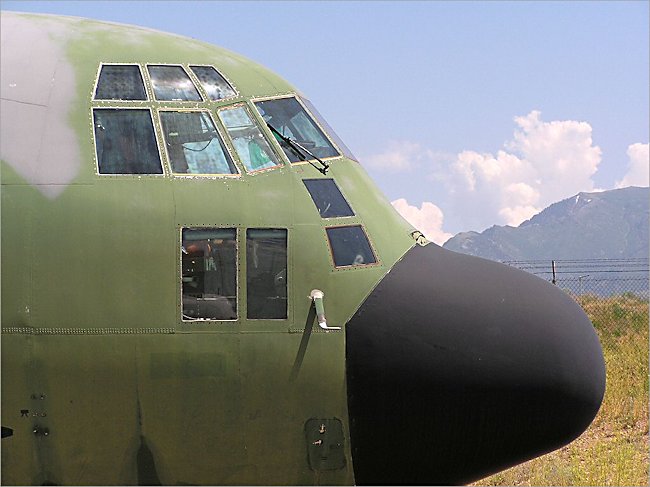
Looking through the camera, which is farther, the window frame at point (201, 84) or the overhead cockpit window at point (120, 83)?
the window frame at point (201, 84)

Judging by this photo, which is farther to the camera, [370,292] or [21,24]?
[21,24]

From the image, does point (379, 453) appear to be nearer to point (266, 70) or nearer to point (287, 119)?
point (287, 119)

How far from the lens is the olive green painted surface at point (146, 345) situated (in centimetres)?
664

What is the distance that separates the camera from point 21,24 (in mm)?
7723

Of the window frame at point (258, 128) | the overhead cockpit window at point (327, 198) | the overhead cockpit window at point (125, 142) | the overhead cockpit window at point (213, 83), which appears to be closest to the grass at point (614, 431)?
the overhead cockpit window at point (327, 198)

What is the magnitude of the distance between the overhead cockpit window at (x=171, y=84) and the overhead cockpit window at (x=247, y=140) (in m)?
0.30

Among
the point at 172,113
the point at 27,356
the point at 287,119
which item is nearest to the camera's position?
the point at 27,356

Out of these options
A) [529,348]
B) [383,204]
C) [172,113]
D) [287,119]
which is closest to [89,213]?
[172,113]

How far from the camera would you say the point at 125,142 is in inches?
279

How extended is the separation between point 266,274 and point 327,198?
0.87 m

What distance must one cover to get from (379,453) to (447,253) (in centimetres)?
175

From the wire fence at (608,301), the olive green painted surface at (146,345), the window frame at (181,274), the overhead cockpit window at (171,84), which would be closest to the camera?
the olive green painted surface at (146,345)

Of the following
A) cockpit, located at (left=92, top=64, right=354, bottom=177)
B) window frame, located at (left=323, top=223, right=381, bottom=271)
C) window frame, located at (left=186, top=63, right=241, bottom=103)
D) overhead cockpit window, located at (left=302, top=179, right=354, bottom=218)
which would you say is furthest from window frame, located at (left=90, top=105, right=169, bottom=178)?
window frame, located at (left=323, top=223, right=381, bottom=271)

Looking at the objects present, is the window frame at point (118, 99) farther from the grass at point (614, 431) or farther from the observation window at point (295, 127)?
the grass at point (614, 431)
